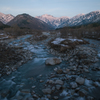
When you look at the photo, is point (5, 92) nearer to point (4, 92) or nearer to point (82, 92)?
point (4, 92)

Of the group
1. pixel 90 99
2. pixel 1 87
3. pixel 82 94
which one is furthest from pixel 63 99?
pixel 1 87

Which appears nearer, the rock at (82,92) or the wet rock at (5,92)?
the rock at (82,92)

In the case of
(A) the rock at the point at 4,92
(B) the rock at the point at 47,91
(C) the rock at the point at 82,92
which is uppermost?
(C) the rock at the point at 82,92

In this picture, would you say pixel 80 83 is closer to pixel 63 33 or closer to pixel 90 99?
pixel 90 99

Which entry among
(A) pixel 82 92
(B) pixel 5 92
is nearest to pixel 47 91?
(A) pixel 82 92

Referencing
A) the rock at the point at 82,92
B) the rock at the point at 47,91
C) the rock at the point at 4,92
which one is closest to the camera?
the rock at the point at 82,92

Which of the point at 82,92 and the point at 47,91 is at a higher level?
the point at 82,92

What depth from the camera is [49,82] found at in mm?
5766

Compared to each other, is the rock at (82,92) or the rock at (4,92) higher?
the rock at (82,92)

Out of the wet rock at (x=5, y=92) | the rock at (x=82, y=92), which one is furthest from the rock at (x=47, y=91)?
the wet rock at (x=5, y=92)

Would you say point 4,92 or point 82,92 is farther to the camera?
point 4,92

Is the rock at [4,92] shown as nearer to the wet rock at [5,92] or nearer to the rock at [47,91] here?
the wet rock at [5,92]

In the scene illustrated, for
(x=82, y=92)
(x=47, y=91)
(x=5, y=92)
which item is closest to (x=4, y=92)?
(x=5, y=92)

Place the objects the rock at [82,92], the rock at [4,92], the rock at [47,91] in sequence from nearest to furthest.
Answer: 1. the rock at [82,92]
2. the rock at [4,92]
3. the rock at [47,91]
